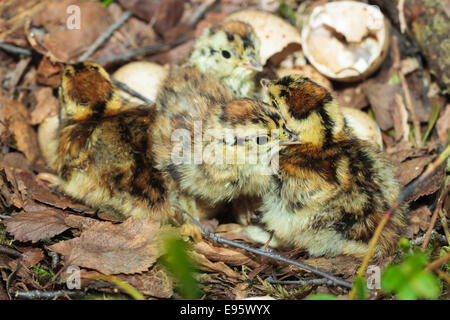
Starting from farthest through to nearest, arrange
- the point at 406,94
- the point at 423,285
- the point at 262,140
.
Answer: the point at 406,94
the point at 262,140
the point at 423,285

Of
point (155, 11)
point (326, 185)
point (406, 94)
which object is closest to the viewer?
point (326, 185)

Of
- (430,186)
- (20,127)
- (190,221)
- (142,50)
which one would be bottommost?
(190,221)

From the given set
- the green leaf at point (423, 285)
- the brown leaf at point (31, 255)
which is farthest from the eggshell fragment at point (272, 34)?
the green leaf at point (423, 285)

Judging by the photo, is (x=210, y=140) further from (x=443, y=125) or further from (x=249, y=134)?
(x=443, y=125)

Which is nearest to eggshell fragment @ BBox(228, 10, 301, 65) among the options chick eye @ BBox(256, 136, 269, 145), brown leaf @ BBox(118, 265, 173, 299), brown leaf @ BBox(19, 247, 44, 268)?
chick eye @ BBox(256, 136, 269, 145)

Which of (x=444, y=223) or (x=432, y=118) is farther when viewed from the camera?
(x=432, y=118)

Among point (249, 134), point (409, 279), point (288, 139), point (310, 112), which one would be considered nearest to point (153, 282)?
point (249, 134)
